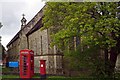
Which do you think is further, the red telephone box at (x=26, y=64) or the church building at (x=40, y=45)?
the church building at (x=40, y=45)

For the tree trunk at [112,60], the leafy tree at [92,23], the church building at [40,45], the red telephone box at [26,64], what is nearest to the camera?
the leafy tree at [92,23]

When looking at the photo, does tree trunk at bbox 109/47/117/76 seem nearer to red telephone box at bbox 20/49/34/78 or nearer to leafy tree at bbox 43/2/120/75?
leafy tree at bbox 43/2/120/75

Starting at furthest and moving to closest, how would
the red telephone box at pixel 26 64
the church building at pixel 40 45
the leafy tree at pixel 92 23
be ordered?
1. the church building at pixel 40 45
2. the red telephone box at pixel 26 64
3. the leafy tree at pixel 92 23

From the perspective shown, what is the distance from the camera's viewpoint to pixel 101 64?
1870 centimetres

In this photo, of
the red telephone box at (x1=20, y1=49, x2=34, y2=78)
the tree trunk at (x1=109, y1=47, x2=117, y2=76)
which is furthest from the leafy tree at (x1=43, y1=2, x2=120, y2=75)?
the red telephone box at (x1=20, y1=49, x2=34, y2=78)

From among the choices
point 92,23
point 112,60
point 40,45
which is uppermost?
point 40,45

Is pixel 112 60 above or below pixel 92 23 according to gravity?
below

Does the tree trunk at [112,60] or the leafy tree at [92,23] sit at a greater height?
the leafy tree at [92,23]

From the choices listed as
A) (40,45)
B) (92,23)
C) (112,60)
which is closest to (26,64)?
(112,60)

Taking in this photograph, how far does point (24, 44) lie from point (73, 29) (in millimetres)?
25735

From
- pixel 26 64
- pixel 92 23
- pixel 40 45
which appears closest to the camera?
pixel 92 23

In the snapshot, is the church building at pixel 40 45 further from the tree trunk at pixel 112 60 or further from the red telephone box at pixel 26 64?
the tree trunk at pixel 112 60

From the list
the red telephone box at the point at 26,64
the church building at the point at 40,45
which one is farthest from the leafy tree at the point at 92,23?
the church building at the point at 40,45

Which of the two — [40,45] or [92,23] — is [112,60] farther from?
[40,45]
